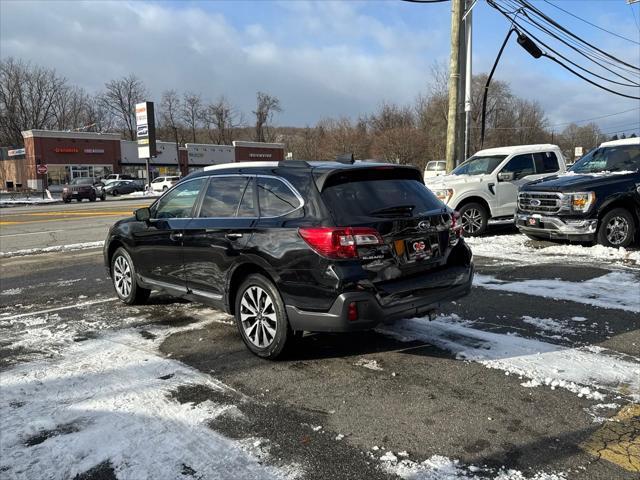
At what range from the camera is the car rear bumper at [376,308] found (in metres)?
4.09

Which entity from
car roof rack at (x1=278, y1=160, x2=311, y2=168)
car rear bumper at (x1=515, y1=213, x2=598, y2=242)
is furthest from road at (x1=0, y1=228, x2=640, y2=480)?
car rear bumper at (x1=515, y1=213, x2=598, y2=242)

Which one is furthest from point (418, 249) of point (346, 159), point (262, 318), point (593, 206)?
point (593, 206)

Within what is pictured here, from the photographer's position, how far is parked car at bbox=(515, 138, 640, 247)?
31.3 feet

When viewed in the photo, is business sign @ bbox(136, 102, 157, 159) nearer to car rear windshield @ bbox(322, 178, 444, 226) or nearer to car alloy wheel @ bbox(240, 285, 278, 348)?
car alloy wheel @ bbox(240, 285, 278, 348)

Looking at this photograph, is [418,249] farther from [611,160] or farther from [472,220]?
[472,220]

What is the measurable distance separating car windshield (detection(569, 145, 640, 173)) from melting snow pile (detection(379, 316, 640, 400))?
6730mm

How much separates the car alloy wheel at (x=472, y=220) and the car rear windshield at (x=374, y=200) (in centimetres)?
755

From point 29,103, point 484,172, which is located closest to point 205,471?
point 484,172

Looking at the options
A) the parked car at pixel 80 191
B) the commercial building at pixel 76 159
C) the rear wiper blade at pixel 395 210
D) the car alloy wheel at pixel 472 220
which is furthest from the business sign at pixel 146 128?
the rear wiper blade at pixel 395 210

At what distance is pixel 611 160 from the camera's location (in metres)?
10.6

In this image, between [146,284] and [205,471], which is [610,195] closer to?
[146,284]

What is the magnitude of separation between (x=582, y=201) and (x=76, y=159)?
60536 mm

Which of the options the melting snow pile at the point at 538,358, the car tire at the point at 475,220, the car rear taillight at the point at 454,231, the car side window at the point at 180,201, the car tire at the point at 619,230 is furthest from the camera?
the car tire at the point at 475,220

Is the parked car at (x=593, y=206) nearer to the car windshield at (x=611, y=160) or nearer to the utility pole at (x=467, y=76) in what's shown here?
the car windshield at (x=611, y=160)
